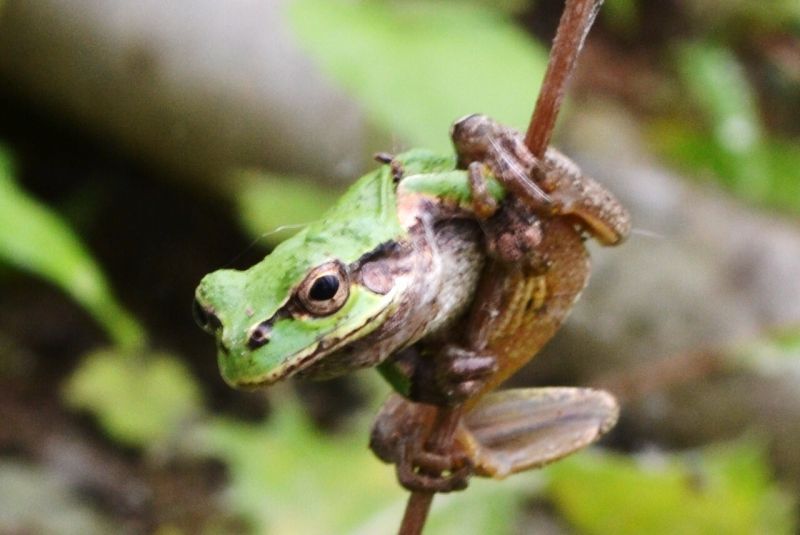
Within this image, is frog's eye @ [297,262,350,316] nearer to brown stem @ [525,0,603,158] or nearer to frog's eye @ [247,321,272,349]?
frog's eye @ [247,321,272,349]

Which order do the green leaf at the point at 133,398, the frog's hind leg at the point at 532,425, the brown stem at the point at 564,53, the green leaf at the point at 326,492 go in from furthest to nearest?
1. the green leaf at the point at 133,398
2. the green leaf at the point at 326,492
3. the frog's hind leg at the point at 532,425
4. the brown stem at the point at 564,53

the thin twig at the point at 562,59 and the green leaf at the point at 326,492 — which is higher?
the green leaf at the point at 326,492

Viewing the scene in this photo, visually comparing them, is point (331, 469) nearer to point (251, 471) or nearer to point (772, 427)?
point (251, 471)

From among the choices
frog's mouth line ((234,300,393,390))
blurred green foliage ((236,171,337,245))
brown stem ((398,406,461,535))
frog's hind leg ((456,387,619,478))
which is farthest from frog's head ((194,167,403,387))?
blurred green foliage ((236,171,337,245))

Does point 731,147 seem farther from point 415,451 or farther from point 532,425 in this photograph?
point 415,451

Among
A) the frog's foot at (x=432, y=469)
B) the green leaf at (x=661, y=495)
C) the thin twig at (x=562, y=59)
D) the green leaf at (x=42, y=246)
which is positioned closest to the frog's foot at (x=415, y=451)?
the frog's foot at (x=432, y=469)

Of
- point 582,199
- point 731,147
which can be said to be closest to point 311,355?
point 582,199

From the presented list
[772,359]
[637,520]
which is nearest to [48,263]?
[637,520]

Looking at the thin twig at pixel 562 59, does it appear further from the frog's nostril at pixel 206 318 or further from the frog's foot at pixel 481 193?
the frog's nostril at pixel 206 318
